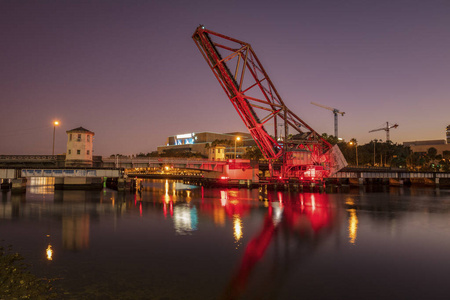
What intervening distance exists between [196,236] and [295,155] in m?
45.8

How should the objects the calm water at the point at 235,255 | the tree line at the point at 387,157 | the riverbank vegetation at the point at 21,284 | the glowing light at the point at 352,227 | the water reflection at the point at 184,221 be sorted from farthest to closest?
the tree line at the point at 387,157 < the water reflection at the point at 184,221 < the glowing light at the point at 352,227 < the calm water at the point at 235,255 < the riverbank vegetation at the point at 21,284

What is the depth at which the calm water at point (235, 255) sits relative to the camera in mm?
10570

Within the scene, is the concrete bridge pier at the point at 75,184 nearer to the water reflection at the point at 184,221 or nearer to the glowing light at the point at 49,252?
the water reflection at the point at 184,221

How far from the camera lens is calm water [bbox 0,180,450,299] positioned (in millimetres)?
10570

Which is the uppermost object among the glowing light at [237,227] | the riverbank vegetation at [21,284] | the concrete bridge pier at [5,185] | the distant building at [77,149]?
the distant building at [77,149]

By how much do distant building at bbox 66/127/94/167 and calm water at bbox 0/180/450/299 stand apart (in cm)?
3034

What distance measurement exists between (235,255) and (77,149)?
49.7 m

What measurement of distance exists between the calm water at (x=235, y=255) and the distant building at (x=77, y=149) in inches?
1194

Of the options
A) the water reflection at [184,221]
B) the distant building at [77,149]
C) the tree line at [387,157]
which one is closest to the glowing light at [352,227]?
the water reflection at [184,221]

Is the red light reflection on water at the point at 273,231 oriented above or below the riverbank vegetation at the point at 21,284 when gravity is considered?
below

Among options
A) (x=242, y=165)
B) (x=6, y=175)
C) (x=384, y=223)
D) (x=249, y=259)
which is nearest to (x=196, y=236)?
(x=249, y=259)

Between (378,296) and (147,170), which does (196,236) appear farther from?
(147,170)

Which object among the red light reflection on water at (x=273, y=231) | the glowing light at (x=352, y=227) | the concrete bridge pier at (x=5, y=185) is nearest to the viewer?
the red light reflection on water at (x=273, y=231)

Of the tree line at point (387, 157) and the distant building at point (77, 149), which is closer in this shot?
the distant building at point (77, 149)
